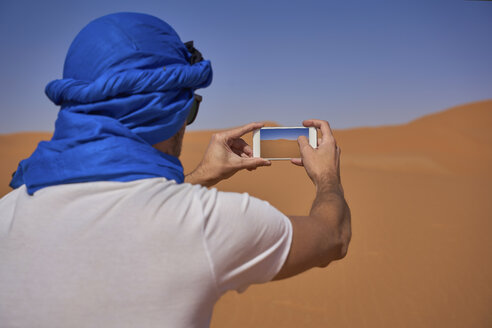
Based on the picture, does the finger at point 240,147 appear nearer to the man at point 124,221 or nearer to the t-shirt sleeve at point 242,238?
the man at point 124,221

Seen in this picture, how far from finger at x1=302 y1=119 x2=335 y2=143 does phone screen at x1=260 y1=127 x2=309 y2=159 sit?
14cm

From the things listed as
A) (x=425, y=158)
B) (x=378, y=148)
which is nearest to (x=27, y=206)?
(x=425, y=158)

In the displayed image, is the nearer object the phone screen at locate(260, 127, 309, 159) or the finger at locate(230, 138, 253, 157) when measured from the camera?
the phone screen at locate(260, 127, 309, 159)

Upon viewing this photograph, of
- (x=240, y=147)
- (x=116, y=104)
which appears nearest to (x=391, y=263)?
(x=240, y=147)

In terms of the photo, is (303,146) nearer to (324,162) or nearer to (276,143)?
(324,162)

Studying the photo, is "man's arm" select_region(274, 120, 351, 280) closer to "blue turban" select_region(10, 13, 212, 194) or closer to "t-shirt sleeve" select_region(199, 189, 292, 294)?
"t-shirt sleeve" select_region(199, 189, 292, 294)

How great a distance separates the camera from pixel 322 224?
131cm

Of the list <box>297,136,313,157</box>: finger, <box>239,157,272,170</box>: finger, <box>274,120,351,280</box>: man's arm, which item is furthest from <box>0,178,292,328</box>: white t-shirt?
<box>239,157,272,170</box>: finger

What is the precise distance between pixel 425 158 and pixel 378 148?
31.1 feet

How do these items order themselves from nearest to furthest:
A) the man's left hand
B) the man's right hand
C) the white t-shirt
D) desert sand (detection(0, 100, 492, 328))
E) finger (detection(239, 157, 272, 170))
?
the white t-shirt
the man's right hand
finger (detection(239, 157, 272, 170))
the man's left hand
desert sand (detection(0, 100, 492, 328))

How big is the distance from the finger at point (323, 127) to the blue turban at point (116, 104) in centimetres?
63

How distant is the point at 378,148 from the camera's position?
1218 inches

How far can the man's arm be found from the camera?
1.22 m

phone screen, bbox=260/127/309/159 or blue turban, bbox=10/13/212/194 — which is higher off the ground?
blue turban, bbox=10/13/212/194
